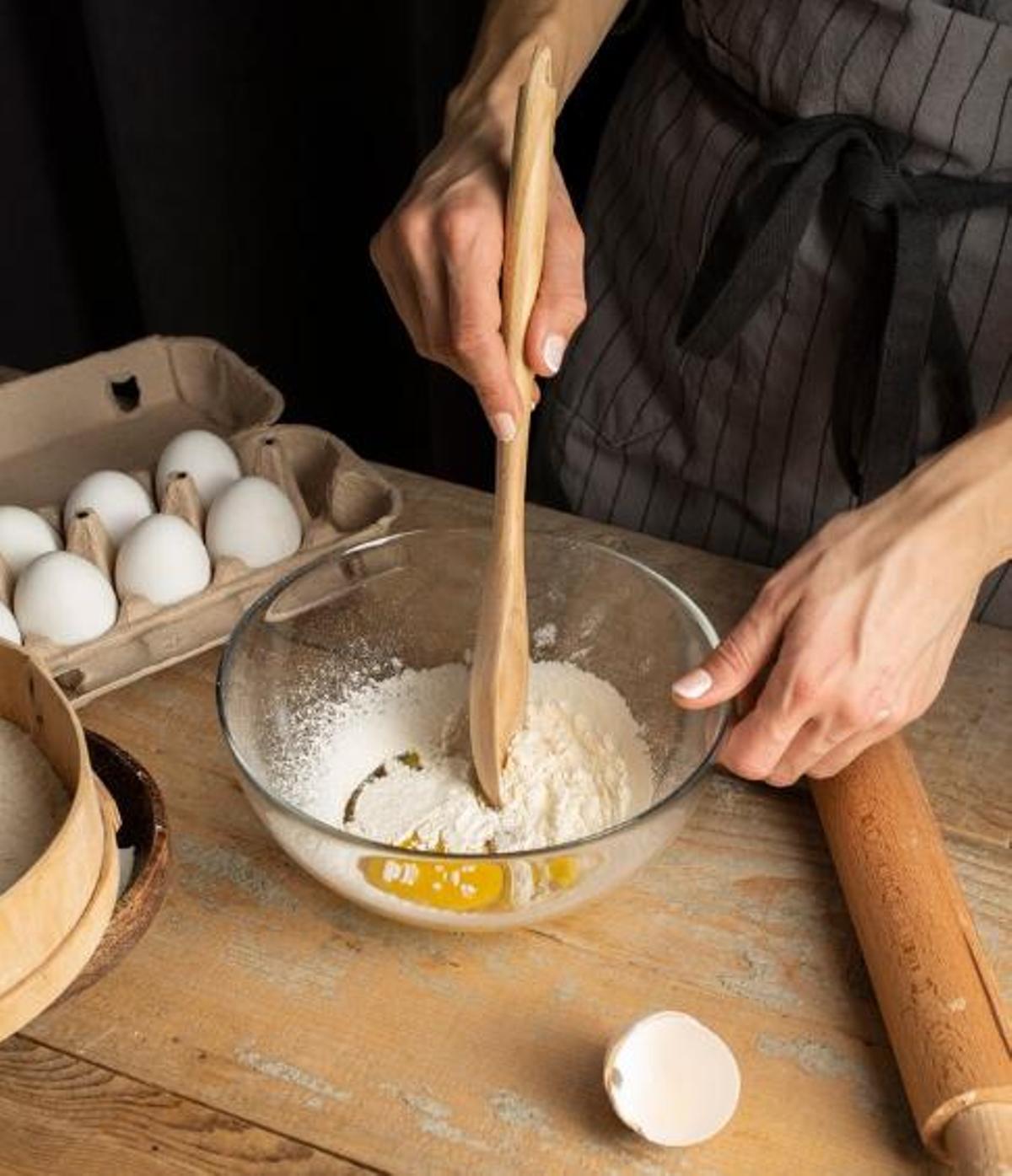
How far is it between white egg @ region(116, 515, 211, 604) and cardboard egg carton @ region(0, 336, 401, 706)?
2cm

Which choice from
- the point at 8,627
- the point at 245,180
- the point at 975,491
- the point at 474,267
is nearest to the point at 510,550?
the point at 474,267

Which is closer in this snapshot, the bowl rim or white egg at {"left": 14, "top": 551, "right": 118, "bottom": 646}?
the bowl rim

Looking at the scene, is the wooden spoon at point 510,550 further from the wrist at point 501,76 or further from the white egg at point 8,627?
the white egg at point 8,627

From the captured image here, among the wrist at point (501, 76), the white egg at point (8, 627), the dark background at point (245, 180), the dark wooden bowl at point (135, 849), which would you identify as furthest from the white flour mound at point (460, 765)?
the dark background at point (245, 180)

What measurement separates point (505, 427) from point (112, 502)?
416 millimetres

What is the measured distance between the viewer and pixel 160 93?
1.86 meters

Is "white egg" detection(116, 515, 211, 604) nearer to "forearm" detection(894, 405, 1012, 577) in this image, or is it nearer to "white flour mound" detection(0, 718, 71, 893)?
"white flour mound" detection(0, 718, 71, 893)

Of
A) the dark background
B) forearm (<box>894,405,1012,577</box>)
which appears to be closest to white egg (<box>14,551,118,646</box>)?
forearm (<box>894,405,1012,577</box>)

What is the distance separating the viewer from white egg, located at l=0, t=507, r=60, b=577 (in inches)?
45.8

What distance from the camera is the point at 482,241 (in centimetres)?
96

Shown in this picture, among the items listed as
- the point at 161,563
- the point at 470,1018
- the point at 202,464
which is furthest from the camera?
the point at 202,464

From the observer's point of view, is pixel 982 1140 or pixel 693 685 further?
pixel 693 685

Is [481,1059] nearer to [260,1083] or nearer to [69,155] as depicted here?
[260,1083]

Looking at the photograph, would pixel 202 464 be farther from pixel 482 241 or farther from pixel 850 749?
pixel 850 749
